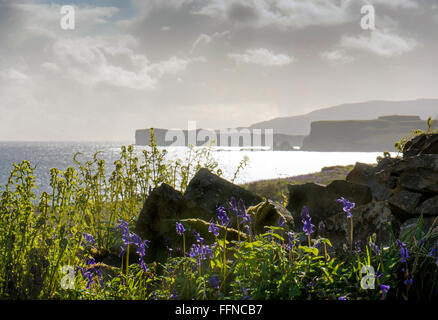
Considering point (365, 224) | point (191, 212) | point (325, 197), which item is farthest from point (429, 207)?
point (191, 212)

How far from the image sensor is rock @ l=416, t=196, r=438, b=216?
5.07m

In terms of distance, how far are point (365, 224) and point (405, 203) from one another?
3.46ft

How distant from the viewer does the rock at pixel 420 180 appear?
17.7 ft

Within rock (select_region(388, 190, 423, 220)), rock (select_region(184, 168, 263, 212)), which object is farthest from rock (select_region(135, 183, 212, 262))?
rock (select_region(388, 190, 423, 220))

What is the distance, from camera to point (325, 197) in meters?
7.64

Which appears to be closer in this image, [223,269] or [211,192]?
[223,269]

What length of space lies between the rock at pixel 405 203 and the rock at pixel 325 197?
178 centimetres

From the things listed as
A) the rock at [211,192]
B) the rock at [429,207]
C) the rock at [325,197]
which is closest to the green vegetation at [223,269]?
A: the rock at [429,207]

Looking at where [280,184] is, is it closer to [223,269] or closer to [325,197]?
[325,197]

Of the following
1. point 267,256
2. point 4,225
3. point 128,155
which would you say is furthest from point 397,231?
point 128,155

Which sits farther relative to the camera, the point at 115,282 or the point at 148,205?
the point at 148,205

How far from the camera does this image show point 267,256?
10.2 feet
